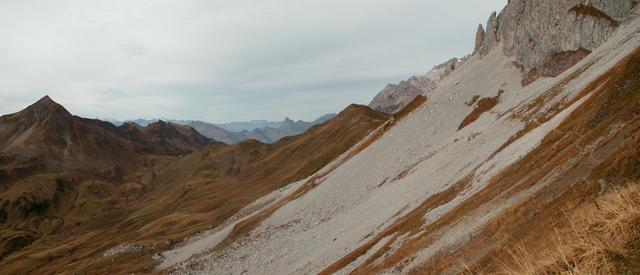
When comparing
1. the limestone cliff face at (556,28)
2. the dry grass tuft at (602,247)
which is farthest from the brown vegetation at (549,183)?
the limestone cliff face at (556,28)

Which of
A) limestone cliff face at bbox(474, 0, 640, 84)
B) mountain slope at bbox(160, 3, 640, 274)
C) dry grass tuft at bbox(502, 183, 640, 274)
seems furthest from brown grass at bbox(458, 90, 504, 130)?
dry grass tuft at bbox(502, 183, 640, 274)

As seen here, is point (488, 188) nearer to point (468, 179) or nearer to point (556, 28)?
point (468, 179)

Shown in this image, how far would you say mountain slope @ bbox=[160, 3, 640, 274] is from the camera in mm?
19469

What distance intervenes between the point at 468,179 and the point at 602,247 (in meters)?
34.2

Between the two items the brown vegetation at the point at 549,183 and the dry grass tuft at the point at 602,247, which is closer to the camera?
the dry grass tuft at the point at 602,247

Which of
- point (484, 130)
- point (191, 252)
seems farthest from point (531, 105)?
point (191, 252)

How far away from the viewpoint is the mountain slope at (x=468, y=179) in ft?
63.9

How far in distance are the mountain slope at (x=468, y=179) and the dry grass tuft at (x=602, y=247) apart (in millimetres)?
6906

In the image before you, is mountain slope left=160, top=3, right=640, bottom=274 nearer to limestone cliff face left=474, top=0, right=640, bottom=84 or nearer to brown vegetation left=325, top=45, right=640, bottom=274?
brown vegetation left=325, top=45, right=640, bottom=274

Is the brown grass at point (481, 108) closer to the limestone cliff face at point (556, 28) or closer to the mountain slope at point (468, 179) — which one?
the mountain slope at point (468, 179)

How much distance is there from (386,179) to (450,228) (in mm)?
45596

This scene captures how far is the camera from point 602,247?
7137 millimetres

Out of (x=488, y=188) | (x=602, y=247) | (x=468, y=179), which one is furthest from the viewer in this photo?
(x=468, y=179)

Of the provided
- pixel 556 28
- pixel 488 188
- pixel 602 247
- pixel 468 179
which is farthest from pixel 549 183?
pixel 556 28
